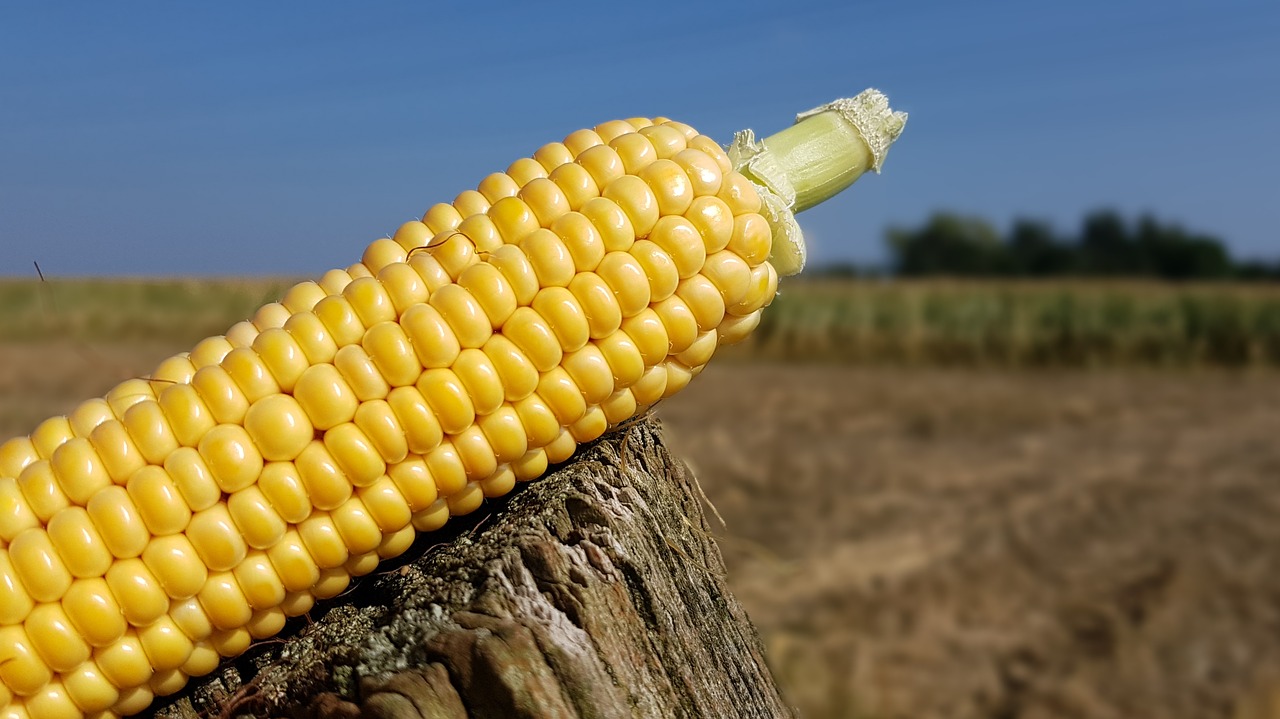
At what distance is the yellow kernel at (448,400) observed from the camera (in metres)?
1.49

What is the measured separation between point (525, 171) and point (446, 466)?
1.87 feet

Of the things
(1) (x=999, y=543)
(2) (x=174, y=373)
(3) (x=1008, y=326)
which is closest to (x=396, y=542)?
(2) (x=174, y=373)

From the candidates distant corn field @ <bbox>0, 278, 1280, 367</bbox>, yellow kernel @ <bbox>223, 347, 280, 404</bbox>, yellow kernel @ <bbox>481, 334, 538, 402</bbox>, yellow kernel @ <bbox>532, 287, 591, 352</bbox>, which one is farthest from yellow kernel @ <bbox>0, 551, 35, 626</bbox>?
distant corn field @ <bbox>0, 278, 1280, 367</bbox>

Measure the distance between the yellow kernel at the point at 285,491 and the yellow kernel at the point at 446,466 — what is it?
0.20 m

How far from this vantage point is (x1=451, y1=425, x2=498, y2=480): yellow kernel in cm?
151

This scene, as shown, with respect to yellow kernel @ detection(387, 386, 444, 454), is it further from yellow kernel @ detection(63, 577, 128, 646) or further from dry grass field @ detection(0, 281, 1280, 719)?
dry grass field @ detection(0, 281, 1280, 719)

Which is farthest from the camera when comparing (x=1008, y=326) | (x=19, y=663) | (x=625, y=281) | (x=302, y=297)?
(x=1008, y=326)

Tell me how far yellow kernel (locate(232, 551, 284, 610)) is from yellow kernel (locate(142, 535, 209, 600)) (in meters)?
0.06

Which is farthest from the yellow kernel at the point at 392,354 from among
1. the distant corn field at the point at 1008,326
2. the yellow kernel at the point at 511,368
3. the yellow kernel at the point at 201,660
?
the distant corn field at the point at 1008,326

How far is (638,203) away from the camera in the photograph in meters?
1.60

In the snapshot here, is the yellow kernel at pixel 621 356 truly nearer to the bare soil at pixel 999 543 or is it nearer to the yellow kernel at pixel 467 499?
the yellow kernel at pixel 467 499

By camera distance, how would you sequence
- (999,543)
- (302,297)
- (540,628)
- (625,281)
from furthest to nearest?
(999,543) < (302,297) < (625,281) < (540,628)

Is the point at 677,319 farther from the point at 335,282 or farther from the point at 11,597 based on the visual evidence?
the point at 11,597

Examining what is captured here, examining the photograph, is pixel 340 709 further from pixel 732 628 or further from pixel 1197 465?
pixel 1197 465
